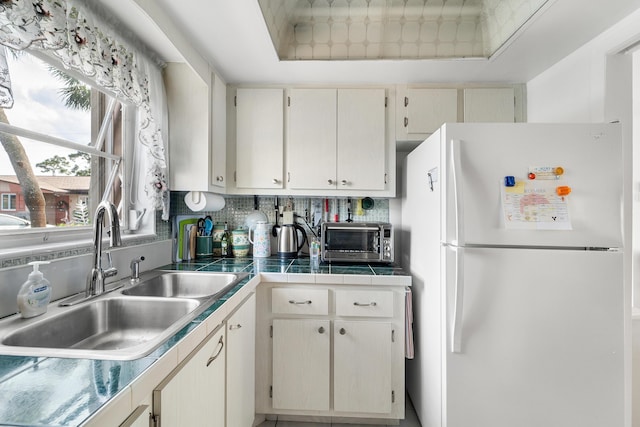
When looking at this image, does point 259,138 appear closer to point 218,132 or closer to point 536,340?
point 218,132

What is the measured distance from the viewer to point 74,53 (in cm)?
108

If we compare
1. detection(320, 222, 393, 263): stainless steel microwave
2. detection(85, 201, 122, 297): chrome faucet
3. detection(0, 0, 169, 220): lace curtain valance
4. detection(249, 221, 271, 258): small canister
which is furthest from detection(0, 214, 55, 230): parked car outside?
detection(320, 222, 393, 263): stainless steel microwave

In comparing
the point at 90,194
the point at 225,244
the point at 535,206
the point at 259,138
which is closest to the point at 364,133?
the point at 259,138

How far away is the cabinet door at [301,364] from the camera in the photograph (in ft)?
5.38

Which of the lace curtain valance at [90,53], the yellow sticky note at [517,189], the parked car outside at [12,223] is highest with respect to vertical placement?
the lace curtain valance at [90,53]

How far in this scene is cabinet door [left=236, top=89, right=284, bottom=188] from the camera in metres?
2.02

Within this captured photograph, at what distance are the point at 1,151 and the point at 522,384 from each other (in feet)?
7.57

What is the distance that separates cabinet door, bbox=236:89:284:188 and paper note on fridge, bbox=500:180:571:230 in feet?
4.55

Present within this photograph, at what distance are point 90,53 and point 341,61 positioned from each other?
1257 mm

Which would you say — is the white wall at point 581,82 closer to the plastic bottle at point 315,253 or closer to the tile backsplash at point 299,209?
the tile backsplash at point 299,209

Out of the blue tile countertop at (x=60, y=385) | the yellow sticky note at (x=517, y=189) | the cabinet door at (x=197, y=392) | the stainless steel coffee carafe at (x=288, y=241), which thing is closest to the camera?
the blue tile countertop at (x=60, y=385)

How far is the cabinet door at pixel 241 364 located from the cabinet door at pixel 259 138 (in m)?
0.88

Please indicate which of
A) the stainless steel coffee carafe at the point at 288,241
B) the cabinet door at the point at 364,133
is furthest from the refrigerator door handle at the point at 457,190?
the stainless steel coffee carafe at the point at 288,241

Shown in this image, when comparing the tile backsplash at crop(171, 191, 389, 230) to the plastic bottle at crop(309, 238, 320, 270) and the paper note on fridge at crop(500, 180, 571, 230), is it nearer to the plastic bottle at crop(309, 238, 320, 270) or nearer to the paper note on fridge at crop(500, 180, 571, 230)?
the plastic bottle at crop(309, 238, 320, 270)
